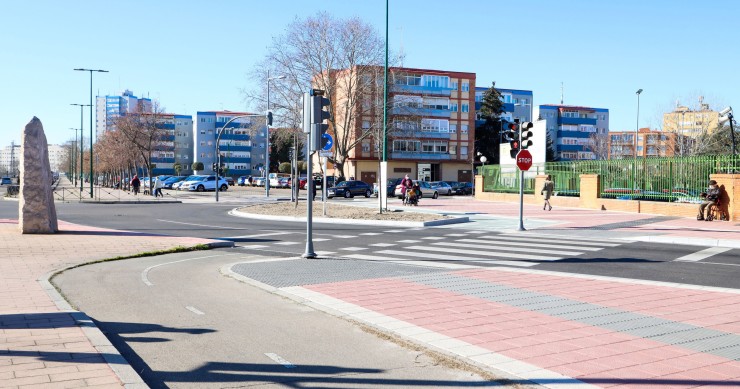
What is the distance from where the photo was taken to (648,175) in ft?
99.7

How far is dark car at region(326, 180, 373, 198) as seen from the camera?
5369 cm

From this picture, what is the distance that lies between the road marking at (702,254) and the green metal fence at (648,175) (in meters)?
10.2

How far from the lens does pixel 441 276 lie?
11523 millimetres

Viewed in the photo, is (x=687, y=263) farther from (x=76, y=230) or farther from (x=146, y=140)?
(x=146, y=140)

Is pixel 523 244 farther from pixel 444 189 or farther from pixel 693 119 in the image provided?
pixel 693 119

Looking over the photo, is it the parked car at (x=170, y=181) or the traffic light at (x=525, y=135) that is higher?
the traffic light at (x=525, y=135)

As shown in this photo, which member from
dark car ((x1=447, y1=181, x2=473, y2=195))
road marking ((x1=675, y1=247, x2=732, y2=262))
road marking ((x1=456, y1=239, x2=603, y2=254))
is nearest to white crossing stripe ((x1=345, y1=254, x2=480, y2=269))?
road marking ((x1=456, y1=239, x2=603, y2=254))

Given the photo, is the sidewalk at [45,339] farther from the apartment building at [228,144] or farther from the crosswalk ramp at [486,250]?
the apartment building at [228,144]

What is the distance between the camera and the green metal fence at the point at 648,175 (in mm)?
27500

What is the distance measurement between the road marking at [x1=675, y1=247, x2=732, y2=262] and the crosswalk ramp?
2128mm

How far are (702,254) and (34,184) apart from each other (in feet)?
57.9

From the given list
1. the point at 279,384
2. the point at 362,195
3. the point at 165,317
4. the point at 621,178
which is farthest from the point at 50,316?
the point at 362,195

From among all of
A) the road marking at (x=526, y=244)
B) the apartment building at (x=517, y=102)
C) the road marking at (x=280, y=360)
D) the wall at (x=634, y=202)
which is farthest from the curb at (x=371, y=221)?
the apartment building at (x=517, y=102)

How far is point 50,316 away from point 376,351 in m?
3.87
